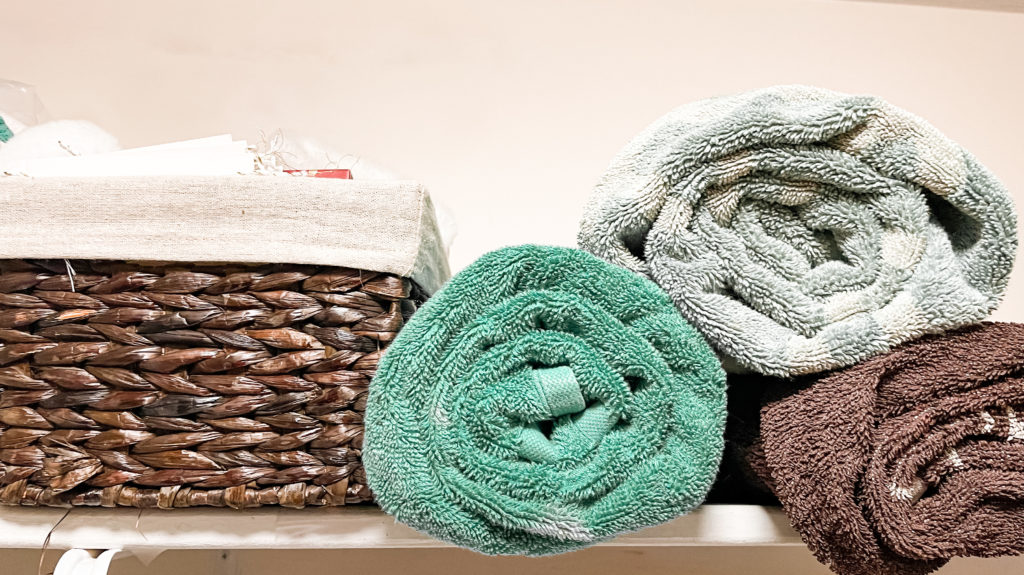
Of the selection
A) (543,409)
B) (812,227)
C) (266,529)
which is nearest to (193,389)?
(266,529)

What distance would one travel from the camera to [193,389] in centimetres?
39

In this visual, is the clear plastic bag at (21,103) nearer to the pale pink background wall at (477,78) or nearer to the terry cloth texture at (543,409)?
the pale pink background wall at (477,78)

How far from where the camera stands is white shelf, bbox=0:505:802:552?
402mm

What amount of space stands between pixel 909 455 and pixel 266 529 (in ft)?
1.33

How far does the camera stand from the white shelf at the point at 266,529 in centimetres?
40

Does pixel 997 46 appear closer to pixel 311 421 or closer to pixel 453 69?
pixel 453 69

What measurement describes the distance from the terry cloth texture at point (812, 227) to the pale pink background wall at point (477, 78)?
1.15ft

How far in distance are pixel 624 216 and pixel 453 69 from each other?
1.52 ft

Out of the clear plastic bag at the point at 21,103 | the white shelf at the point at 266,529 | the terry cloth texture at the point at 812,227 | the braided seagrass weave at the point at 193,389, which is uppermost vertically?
the terry cloth texture at the point at 812,227

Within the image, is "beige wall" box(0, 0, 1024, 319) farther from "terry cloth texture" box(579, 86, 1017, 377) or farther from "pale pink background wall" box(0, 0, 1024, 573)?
"terry cloth texture" box(579, 86, 1017, 377)

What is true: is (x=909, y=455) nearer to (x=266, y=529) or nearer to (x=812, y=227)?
(x=812, y=227)

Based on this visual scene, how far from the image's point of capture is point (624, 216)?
38 centimetres

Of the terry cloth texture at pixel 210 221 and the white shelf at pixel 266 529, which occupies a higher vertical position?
the terry cloth texture at pixel 210 221

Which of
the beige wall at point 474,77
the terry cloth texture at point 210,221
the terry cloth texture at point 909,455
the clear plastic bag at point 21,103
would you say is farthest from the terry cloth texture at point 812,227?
the clear plastic bag at point 21,103
